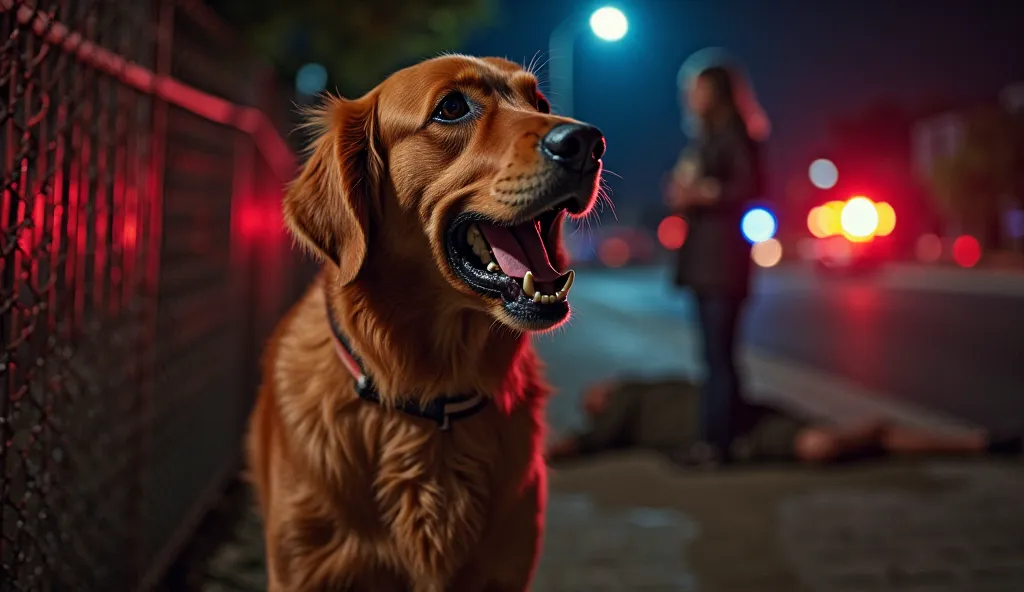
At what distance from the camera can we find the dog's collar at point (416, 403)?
2.35m

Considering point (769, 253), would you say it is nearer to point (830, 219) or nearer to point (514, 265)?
point (830, 219)

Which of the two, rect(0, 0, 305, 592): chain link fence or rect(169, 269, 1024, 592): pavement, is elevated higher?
rect(0, 0, 305, 592): chain link fence

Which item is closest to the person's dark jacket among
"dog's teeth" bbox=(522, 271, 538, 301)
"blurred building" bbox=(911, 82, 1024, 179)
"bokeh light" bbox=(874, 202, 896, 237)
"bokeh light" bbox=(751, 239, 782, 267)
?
"dog's teeth" bbox=(522, 271, 538, 301)

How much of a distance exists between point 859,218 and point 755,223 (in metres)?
18.0

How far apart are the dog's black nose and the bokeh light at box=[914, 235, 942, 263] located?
155 ft

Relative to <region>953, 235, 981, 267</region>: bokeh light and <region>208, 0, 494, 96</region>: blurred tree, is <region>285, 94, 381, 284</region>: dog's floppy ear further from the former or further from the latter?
<region>953, 235, 981, 267</region>: bokeh light

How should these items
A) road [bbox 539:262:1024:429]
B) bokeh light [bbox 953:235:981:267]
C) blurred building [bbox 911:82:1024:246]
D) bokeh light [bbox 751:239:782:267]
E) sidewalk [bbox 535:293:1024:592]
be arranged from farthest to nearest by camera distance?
blurred building [bbox 911:82:1024:246] → bokeh light [bbox 751:239:782:267] → bokeh light [bbox 953:235:981:267] → road [bbox 539:262:1024:429] → sidewalk [bbox 535:293:1024:592]

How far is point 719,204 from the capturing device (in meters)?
4.95

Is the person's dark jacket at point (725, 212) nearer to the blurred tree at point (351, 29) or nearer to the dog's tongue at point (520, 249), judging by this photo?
the blurred tree at point (351, 29)

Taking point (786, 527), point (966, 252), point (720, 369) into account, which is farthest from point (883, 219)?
point (966, 252)

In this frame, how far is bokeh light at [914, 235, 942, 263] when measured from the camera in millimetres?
46825

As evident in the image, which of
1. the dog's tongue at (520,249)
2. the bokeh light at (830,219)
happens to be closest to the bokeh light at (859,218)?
the bokeh light at (830,219)

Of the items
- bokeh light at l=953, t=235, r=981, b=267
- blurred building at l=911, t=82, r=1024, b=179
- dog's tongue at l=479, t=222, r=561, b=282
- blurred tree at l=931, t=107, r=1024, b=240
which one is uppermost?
blurred building at l=911, t=82, r=1024, b=179

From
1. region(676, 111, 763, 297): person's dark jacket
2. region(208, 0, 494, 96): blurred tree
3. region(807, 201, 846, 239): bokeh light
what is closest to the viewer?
region(676, 111, 763, 297): person's dark jacket
